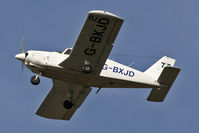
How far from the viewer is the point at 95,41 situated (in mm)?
23281

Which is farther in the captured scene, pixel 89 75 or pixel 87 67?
pixel 89 75

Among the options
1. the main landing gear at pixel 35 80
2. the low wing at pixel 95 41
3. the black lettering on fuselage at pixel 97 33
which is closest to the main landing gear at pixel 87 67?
the low wing at pixel 95 41

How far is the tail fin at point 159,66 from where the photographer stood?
2665 cm

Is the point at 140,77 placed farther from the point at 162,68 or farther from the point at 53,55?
the point at 53,55

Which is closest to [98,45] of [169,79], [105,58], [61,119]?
[105,58]

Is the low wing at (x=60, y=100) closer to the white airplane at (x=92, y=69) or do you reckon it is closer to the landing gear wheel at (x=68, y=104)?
the white airplane at (x=92, y=69)

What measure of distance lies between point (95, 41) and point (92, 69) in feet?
5.16

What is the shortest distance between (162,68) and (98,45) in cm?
505

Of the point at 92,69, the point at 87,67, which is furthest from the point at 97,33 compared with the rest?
the point at 92,69

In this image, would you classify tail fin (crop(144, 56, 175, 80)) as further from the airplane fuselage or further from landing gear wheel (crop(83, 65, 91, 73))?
landing gear wheel (crop(83, 65, 91, 73))

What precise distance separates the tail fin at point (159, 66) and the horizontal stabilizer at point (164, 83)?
0.59m

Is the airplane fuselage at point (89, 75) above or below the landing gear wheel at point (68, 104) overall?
above

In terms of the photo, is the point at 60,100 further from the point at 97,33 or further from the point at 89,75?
the point at 97,33

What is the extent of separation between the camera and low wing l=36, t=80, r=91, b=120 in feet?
87.7
